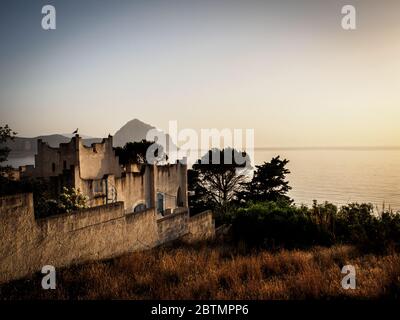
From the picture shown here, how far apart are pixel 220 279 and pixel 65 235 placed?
11.8 feet

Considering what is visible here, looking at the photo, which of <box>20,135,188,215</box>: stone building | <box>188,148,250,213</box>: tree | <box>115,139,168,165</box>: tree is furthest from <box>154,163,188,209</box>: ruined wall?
<box>115,139,168,165</box>: tree

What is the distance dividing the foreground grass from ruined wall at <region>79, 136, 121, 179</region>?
15144mm

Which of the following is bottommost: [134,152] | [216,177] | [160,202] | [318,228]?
[160,202]

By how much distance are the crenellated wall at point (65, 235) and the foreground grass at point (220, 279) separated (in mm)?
339

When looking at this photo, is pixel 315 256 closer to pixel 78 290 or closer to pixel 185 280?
pixel 185 280

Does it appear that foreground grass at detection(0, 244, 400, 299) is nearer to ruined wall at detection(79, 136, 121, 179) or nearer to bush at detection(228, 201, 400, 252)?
bush at detection(228, 201, 400, 252)

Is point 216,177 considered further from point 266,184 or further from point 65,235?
point 65,235

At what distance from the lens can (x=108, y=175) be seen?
1750cm

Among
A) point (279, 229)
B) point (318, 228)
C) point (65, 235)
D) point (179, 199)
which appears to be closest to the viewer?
point (65, 235)

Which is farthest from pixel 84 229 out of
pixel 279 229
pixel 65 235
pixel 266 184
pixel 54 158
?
pixel 266 184

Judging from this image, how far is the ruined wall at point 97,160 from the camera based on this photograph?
69.9 ft

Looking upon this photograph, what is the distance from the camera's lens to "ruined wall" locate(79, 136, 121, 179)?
21.3 meters
